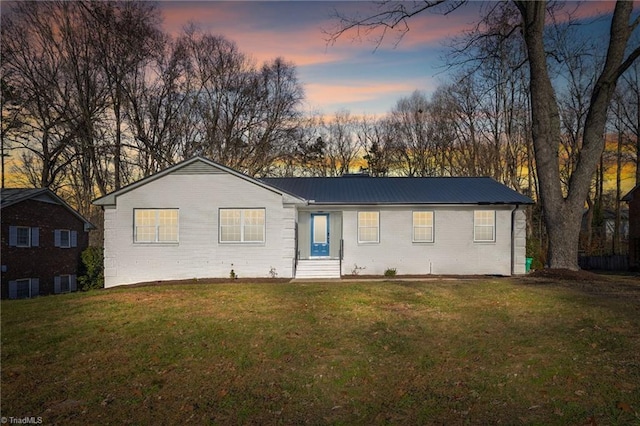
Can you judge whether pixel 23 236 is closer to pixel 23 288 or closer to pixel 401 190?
pixel 23 288

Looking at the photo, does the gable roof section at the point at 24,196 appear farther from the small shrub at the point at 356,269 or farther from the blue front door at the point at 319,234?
the small shrub at the point at 356,269

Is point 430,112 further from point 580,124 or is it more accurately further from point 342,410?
point 342,410

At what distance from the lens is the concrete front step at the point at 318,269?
21.7 m

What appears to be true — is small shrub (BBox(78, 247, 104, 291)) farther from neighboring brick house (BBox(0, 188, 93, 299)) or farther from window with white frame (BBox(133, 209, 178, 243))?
window with white frame (BBox(133, 209, 178, 243))

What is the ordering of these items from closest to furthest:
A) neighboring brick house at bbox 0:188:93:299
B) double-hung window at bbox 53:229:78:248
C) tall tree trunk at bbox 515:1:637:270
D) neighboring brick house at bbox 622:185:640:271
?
tall tree trunk at bbox 515:1:637:270, neighboring brick house at bbox 0:188:93:299, double-hung window at bbox 53:229:78:248, neighboring brick house at bbox 622:185:640:271

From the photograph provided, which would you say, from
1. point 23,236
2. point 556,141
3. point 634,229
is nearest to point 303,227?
point 556,141

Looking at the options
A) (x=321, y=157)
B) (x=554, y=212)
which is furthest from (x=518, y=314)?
(x=321, y=157)

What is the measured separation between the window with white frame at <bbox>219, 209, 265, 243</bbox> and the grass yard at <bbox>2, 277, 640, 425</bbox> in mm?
8554

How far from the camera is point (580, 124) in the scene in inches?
1561

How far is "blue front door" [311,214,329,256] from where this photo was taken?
23766 millimetres

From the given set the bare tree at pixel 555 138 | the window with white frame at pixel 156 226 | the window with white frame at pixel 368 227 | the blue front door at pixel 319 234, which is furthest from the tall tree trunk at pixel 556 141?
the window with white frame at pixel 156 226

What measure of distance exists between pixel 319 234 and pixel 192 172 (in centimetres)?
667

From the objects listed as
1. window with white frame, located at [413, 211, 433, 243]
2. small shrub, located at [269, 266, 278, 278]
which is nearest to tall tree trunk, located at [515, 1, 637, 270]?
window with white frame, located at [413, 211, 433, 243]

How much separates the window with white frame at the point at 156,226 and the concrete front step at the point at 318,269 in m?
5.58
